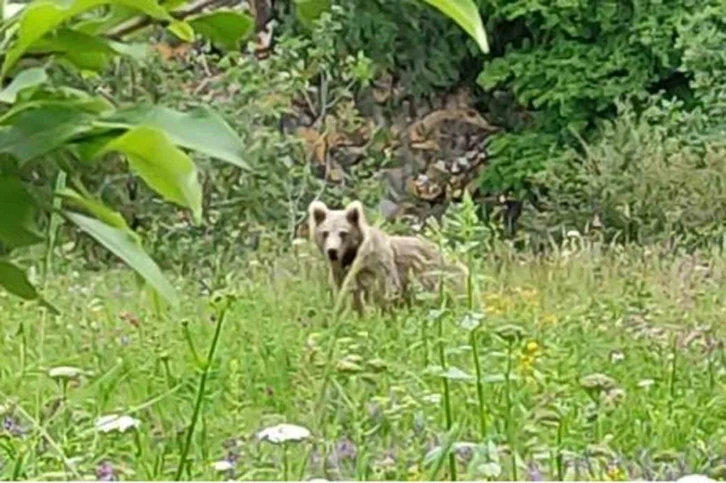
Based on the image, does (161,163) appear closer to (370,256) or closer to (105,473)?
(105,473)

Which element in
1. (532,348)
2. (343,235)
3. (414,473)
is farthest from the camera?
(343,235)

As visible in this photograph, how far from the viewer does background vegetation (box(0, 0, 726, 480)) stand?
591 millimetres

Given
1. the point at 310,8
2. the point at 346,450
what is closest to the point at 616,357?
the point at 346,450

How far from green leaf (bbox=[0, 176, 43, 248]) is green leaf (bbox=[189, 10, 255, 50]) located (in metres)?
0.10

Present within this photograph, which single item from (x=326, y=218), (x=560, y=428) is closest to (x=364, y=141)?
(x=326, y=218)

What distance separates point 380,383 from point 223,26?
2.25 meters

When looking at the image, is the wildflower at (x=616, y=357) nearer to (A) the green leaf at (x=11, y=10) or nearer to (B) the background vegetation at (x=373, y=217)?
(B) the background vegetation at (x=373, y=217)

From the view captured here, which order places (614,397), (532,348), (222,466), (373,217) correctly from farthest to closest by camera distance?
(373,217) < (532,348) < (614,397) < (222,466)

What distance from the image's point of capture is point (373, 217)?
255 inches

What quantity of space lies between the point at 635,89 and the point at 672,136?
0.71m

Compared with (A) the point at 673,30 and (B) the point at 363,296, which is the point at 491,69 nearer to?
(A) the point at 673,30

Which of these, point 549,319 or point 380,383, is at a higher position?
point 380,383

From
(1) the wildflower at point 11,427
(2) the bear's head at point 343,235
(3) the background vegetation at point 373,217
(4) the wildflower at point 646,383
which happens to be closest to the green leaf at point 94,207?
(3) the background vegetation at point 373,217

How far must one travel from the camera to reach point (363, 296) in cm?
432
